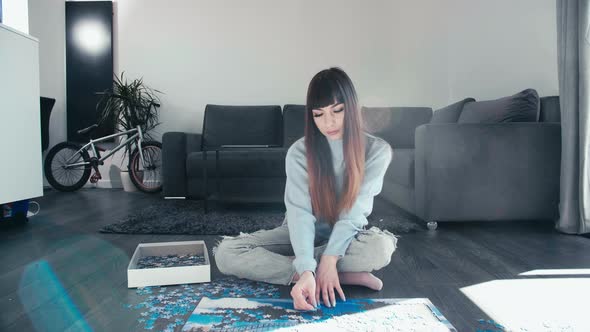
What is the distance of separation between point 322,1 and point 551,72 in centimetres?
225

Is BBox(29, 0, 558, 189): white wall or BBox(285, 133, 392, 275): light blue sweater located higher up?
BBox(29, 0, 558, 189): white wall

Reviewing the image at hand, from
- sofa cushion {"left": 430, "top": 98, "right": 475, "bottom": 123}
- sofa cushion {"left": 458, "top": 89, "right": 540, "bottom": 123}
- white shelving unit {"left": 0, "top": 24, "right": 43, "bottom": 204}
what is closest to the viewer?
white shelving unit {"left": 0, "top": 24, "right": 43, "bottom": 204}

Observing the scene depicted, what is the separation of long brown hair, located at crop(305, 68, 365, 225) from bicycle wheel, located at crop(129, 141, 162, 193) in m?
2.94

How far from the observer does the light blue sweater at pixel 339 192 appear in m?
1.20

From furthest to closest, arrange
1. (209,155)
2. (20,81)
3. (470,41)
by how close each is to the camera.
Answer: (470,41)
(209,155)
(20,81)

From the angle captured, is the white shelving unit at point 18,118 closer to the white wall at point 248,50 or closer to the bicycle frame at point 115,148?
the bicycle frame at point 115,148

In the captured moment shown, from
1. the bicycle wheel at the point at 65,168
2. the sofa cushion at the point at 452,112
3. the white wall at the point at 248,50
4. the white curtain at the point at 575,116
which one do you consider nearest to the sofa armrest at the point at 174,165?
the white wall at the point at 248,50

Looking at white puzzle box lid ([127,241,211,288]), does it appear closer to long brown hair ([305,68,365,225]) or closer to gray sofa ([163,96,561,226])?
long brown hair ([305,68,365,225])

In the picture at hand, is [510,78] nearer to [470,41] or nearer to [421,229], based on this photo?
[470,41]

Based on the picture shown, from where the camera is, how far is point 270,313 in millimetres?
1114

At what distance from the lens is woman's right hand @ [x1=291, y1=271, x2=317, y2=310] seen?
1089 mm

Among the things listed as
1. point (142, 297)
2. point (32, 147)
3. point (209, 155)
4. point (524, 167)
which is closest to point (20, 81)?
point (32, 147)

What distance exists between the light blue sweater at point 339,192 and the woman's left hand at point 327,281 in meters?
0.03

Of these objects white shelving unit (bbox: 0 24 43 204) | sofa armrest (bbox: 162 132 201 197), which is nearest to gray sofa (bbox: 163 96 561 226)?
sofa armrest (bbox: 162 132 201 197)
